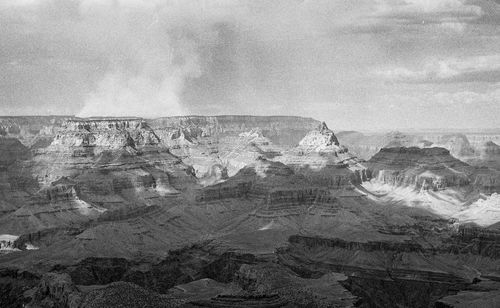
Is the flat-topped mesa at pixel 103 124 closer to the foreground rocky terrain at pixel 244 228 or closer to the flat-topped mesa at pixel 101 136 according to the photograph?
the flat-topped mesa at pixel 101 136

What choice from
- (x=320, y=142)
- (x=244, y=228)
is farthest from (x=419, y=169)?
(x=244, y=228)

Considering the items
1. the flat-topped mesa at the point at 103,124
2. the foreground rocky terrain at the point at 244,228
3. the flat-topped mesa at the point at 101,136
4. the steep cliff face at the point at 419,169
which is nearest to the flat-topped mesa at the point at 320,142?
the foreground rocky terrain at the point at 244,228

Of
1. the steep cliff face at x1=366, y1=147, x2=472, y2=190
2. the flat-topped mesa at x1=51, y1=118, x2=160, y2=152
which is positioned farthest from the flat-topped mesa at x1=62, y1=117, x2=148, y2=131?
the steep cliff face at x1=366, y1=147, x2=472, y2=190

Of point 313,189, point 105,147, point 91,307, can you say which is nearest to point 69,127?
point 105,147

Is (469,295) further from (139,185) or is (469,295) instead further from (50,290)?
(139,185)

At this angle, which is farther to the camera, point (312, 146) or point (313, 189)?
point (312, 146)

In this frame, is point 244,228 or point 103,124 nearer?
point 244,228

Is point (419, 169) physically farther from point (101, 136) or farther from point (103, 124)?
point (103, 124)

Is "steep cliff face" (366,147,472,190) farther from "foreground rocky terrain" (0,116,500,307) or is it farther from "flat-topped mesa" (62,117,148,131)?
"flat-topped mesa" (62,117,148,131)
